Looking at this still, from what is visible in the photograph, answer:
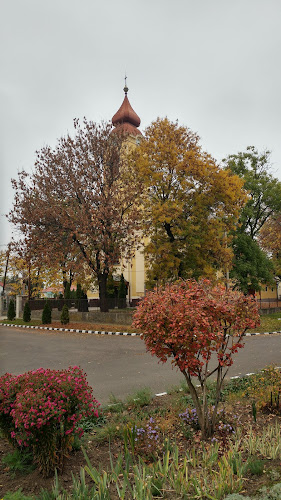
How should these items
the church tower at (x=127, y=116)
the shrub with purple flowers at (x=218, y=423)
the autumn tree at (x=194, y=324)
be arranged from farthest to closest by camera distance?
the church tower at (x=127, y=116) < the shrub with purple flowers at (x=218, y=423) < the autumn tree at (x=194, y=324)

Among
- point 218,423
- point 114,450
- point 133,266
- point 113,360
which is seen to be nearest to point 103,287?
point 113,360

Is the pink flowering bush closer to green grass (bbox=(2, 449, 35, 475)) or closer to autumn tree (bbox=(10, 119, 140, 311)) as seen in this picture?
green grass (bbox=(2, 449, 35, 475))

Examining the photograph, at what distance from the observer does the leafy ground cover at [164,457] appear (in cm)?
321

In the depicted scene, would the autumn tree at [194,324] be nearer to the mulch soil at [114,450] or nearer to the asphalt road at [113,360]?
the mulch soil at [114,450]

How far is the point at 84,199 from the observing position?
21781 mm

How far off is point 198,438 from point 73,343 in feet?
39.8

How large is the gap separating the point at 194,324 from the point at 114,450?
1.82 m

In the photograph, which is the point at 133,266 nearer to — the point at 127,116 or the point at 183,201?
the point at 127,116

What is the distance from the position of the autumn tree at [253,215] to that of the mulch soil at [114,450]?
74.2 feet

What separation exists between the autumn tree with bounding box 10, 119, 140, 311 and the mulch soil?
50.2 ft

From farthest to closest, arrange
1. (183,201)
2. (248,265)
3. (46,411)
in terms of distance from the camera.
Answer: (248,265) < (183,201) < (46,411)

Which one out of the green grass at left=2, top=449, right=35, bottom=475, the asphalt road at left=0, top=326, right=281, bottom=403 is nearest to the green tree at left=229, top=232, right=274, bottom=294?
the asphalt road at left=0, top=326, right=281, bottom=403

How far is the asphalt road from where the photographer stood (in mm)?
7988

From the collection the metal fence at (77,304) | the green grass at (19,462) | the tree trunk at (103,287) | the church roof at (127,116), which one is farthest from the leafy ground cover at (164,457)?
the church roof at (127,116)
